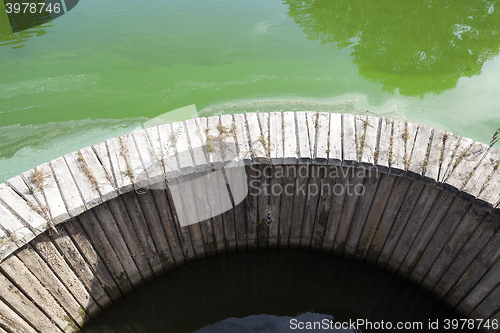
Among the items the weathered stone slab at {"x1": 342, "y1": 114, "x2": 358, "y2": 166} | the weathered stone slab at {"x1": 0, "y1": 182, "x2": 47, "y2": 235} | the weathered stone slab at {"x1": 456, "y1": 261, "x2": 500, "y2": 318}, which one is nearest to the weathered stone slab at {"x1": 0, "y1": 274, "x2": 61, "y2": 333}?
the weathered stone slab at {"x1": 0, "y1": 182, "x2": 47, "y2": 235}

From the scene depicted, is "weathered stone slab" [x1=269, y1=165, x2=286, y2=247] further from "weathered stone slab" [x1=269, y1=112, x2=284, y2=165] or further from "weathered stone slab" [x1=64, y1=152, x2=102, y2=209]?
"weathered stone slab" [x1=64, y1=152, x2=102, y2=209]

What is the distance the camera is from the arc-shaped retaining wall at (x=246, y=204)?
3555 mm

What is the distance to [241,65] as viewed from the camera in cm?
675

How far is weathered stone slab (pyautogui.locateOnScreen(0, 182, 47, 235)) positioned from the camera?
336cm

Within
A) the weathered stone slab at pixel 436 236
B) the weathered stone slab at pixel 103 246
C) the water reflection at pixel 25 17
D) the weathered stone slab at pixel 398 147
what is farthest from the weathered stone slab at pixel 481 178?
the water reflection at pixel 25 17

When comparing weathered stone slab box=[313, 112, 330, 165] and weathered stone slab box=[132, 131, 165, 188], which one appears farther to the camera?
weathered stone slab box=[313, 112, 330, 165]

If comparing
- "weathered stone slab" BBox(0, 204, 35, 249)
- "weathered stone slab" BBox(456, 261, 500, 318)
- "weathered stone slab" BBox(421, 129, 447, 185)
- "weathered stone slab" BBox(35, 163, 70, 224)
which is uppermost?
"weathered stone slab" BBox(421, 129, 447, 185)

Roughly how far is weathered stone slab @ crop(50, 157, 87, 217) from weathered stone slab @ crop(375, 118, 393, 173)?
3.26m

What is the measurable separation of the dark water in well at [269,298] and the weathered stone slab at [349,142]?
1.71 m

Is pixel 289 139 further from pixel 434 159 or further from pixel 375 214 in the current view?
pixel 434 159

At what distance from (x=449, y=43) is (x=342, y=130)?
4796mm

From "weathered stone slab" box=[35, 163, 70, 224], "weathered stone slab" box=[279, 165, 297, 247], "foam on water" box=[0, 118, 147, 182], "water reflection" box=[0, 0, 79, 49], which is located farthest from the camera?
"water reflection" box=[0, 0, 79, 49]

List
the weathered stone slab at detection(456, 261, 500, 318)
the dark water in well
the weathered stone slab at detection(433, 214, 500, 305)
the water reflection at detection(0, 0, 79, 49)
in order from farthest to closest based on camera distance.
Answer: the water reflection at detection(0, 0, 79, 49) → the dark water in well → the weathered stone slab at detection(456, 261, 500, 318) → the weathered stone slab at detection(433, 214, 500, 305)

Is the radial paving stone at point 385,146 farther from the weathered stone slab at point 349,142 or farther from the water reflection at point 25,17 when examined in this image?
the water reflection at point 25,17
